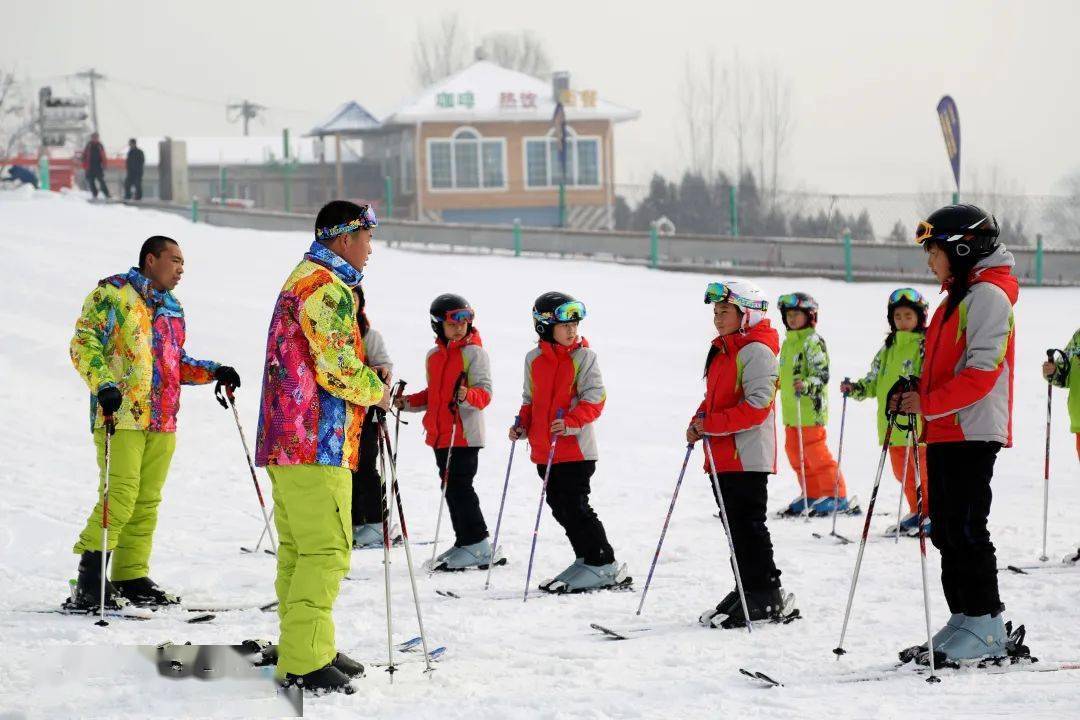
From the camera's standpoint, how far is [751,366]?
621 centimetres

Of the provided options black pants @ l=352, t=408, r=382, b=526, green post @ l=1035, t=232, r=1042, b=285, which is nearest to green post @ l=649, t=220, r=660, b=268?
green post @ l=1035, t=232, r=1042, b=285

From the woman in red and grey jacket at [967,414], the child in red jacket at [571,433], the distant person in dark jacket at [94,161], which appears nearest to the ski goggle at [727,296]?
the child in red jacket at [571,433]

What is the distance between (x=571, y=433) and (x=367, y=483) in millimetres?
2237

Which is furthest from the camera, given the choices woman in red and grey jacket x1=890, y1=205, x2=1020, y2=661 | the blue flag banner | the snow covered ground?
the blue flag banner

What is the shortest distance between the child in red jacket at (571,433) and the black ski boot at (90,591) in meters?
2.27

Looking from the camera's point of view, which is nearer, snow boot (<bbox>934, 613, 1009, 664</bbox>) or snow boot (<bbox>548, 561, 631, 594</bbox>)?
snow boot (<bbox>934, 613, 1009, 664</bbox>)

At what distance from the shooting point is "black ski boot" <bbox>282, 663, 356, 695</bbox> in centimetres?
487

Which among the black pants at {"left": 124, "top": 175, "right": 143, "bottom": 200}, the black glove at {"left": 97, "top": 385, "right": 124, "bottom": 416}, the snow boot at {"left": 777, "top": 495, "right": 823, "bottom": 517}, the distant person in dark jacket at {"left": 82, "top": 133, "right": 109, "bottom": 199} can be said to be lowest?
the snow boot at {"left": 777, "top": 495, "right": 823, "bottom": 517}

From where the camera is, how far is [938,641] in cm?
525

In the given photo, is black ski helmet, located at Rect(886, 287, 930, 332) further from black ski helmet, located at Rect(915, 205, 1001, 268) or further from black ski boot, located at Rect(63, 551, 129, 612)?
black ski boot, located at Rect(63, 551, 129, 612)

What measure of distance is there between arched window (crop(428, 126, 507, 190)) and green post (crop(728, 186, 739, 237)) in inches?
554

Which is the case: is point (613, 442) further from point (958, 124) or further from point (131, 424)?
point (958, 124)

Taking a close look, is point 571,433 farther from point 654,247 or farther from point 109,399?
point 654,247

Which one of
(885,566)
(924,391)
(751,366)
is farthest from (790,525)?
(924,391)
